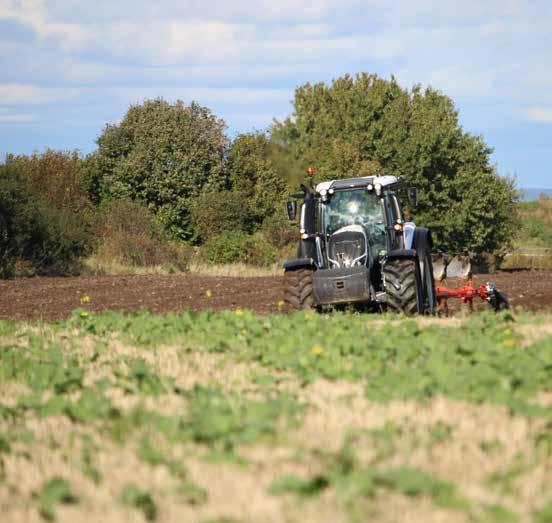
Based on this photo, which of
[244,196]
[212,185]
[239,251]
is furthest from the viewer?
[212,185]

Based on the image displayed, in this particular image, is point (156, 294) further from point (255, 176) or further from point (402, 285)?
point (255, 176)

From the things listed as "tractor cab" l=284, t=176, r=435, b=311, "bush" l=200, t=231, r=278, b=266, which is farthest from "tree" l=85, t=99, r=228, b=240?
A: "tractor cab" l=284, t=176, r=435, b=311

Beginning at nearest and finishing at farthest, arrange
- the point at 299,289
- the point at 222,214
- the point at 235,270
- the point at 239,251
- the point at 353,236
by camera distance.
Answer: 1. the point at 299,289
2. the point at 353,236
3. the point at 235,270
4. the point at 239,251
5. the point at 222,214

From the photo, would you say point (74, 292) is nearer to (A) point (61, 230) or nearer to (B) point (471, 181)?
(A) point (61, 230)

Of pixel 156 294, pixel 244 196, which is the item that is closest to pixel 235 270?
pixel 156 294

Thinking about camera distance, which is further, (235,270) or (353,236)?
(235,270)

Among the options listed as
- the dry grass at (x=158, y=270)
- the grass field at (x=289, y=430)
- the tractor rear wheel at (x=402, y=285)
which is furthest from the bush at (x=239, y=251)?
the grass field at (x=289, y=430)

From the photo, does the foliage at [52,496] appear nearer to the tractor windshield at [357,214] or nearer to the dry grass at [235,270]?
the tractor windshield at [357,214]

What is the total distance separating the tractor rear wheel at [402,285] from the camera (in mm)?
13680

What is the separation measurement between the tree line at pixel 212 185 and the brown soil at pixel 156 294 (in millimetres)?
4283

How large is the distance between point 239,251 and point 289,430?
2817 cm

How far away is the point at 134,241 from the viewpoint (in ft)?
103

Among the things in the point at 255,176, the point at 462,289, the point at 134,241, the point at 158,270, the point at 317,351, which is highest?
the point at 255,176

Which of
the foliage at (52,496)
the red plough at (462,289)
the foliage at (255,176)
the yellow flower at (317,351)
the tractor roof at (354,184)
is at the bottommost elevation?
the foliage at (52,496)
